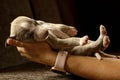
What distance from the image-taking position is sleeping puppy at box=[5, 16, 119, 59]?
0.83 meters

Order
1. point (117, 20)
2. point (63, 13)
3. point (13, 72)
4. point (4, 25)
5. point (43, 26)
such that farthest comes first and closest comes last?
point (117, 20)
point (63, 13)
point (4, 25)
point (13, 72)
point (43, 26)

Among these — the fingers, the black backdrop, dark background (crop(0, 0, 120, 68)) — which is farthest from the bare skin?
the black backdrop

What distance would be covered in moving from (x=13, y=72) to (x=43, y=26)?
35cm

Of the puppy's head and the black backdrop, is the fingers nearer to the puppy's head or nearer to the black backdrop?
the puppy's head

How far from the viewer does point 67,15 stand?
1667 mm

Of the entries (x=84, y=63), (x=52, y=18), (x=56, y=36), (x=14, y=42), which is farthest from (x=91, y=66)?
(x=52, y=18)

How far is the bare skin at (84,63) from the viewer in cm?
86

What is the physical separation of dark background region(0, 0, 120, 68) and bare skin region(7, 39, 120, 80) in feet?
1.47

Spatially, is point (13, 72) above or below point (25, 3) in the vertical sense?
below

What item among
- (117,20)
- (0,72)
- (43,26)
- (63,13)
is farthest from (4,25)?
(117,20)

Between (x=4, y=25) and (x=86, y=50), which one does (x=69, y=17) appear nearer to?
(x=4, y=25)

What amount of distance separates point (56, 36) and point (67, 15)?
0.78 m

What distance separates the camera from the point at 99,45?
868 millimetres

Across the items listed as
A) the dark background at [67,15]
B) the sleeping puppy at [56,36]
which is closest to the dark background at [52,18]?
the dark background at [67,15]
